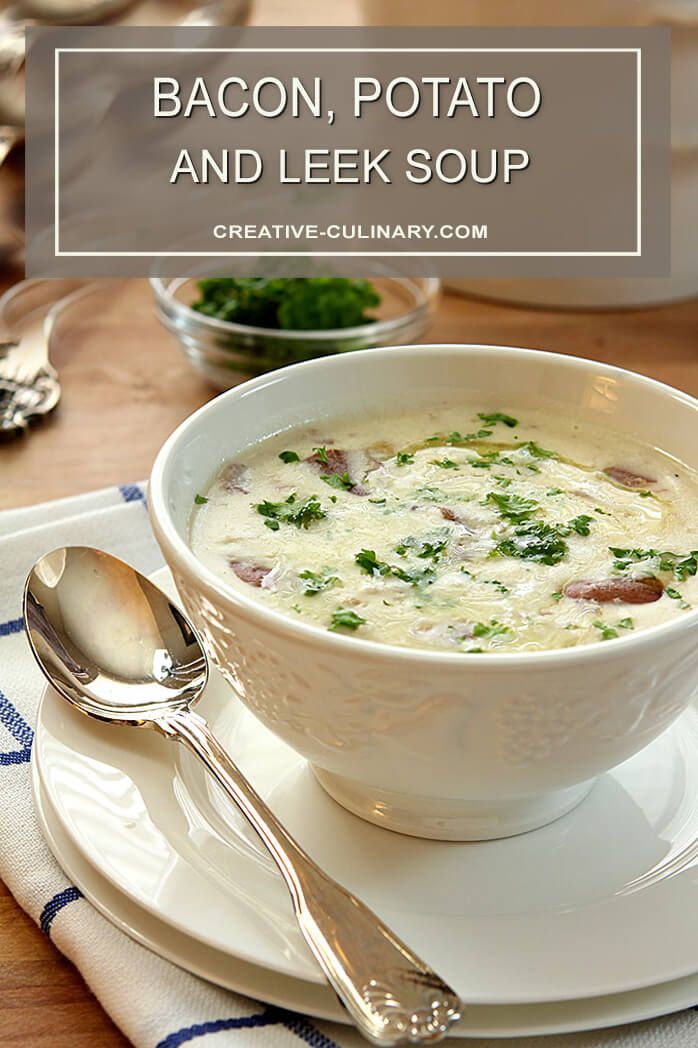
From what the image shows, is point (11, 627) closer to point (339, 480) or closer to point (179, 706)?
point (179, 706)

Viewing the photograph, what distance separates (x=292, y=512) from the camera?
1.28 m

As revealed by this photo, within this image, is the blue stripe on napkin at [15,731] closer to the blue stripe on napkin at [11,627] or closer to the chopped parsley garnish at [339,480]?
the blue stripe on napkin at [11,627]

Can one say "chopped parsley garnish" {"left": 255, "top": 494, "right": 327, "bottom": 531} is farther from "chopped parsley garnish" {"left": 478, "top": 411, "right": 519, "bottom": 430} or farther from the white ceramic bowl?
"chopped parsley garnish" {"left": 478, "top": 411, "right": 519, "bottom": 430}

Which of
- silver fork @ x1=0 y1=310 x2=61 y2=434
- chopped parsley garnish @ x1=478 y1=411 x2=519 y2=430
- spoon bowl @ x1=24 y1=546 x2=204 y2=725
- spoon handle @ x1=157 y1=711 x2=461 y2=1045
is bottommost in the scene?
spoon handle @ x1=157 y1=711 x2=461 y2=1045

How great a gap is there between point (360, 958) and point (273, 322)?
1413 mm

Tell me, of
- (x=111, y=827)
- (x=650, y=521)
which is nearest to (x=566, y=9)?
(x=650, y=521)

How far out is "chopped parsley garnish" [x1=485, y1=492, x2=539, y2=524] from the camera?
127 cm

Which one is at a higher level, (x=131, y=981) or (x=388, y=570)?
(x=388, y=570)

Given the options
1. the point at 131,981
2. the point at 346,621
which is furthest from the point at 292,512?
the point at 131,981

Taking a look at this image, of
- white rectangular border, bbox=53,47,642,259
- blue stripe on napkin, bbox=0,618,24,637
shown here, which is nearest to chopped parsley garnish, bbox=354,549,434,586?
blue stripe on napkin, bbox=0,618,24,637

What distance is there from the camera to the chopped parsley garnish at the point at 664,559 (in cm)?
119

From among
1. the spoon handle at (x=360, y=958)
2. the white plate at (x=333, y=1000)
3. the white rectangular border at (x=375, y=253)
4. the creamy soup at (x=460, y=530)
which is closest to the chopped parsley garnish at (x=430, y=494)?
the creamy soup at (x=460, y=530)

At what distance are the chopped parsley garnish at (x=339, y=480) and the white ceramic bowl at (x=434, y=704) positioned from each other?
143 millimetres

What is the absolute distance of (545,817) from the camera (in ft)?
3.74
